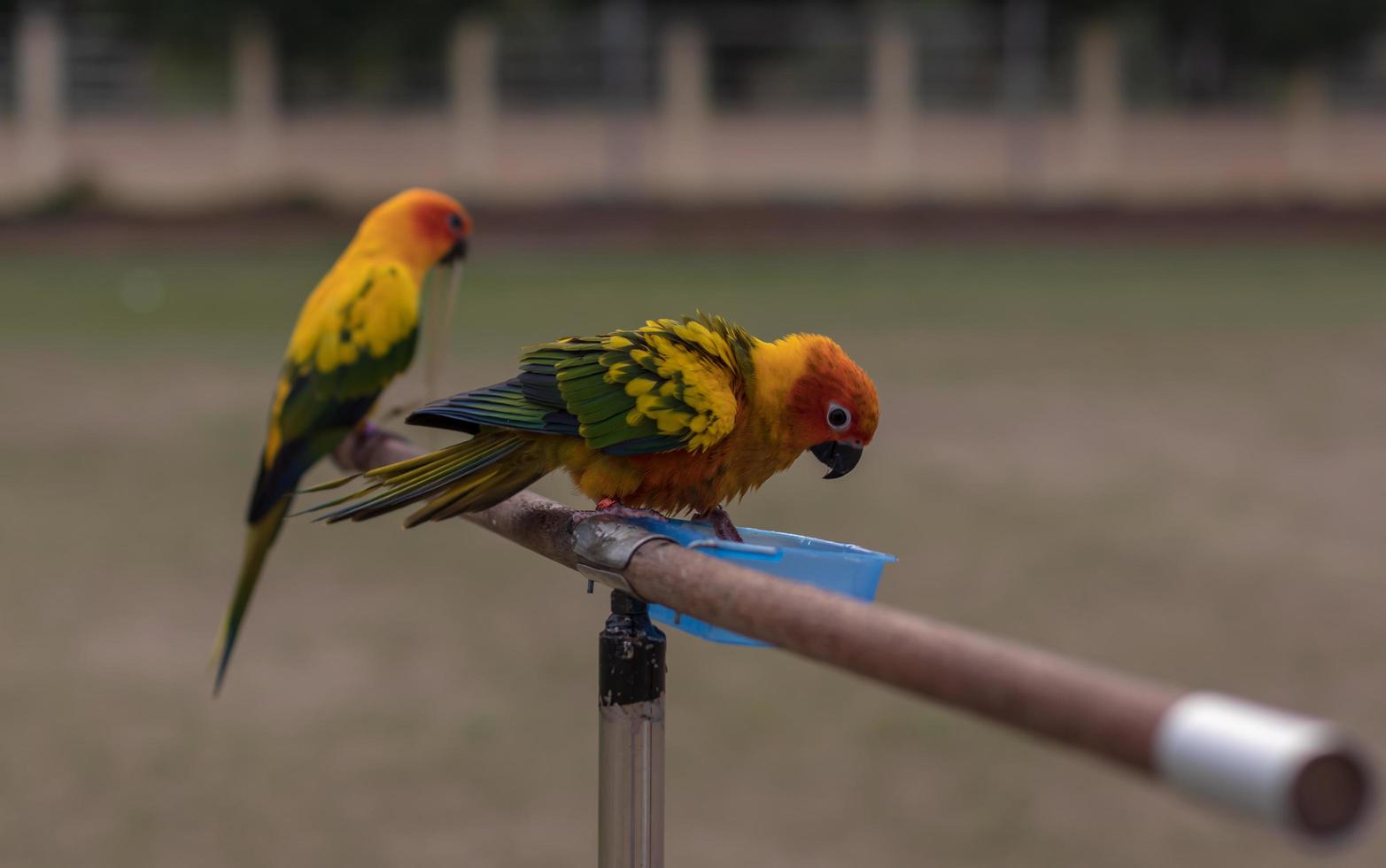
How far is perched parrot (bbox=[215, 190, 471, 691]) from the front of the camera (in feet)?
7.94

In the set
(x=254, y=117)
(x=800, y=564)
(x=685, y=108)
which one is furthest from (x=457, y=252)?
(x=254, y=117)

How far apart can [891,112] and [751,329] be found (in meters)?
8.60

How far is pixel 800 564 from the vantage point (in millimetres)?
1168

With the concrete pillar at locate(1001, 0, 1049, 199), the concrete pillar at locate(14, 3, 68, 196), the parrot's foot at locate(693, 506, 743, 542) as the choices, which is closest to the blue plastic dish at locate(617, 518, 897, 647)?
the parrot's foot at locate(693, 506, 743, 542)

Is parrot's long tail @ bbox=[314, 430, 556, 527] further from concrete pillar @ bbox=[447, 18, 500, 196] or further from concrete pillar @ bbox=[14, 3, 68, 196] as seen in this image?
concrete pillar @ bbox=[14, 3, 68, 196]

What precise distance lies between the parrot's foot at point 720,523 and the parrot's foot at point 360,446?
Result: 32.6 inches

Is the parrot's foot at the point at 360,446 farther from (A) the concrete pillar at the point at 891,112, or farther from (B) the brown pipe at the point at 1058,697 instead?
(A) the concrete pillar at the point at 891,112

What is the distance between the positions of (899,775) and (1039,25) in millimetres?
15461

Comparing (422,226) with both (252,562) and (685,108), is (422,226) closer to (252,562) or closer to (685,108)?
(252,562)

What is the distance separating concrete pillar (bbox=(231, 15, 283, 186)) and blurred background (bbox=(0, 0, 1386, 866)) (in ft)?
0.14

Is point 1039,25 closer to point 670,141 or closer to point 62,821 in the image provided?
point 670,141

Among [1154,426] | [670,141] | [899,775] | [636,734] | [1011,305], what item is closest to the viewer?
[636,734]

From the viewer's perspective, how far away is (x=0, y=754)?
4.35 metres

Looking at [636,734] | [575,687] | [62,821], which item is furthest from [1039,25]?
[636,734]
